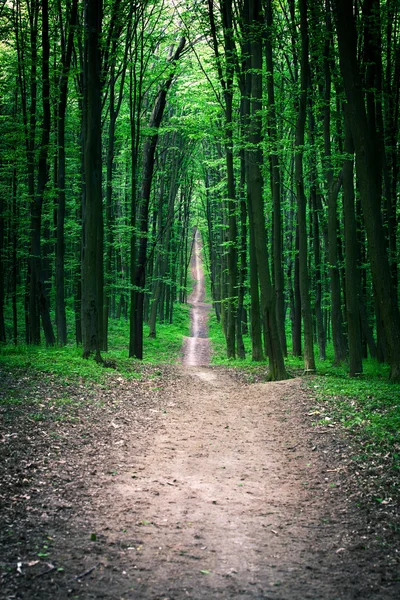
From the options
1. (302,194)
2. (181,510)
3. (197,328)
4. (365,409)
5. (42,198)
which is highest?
(42,198)

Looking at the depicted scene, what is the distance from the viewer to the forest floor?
3.68 m

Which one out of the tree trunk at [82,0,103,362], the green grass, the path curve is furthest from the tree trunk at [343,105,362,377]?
the path curve

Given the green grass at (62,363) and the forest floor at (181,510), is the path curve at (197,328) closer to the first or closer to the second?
the green grass at (62,363)

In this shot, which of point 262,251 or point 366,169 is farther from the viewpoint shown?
point 262,251

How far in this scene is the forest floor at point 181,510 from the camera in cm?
368

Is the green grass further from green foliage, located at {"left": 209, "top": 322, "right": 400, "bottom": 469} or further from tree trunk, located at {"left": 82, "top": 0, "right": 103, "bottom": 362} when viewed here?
green foliage, located at {"left": 209, "top": 322, "right": 400, "bottom": 469}

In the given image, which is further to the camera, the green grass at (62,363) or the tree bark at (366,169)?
the green grass at (62,363)

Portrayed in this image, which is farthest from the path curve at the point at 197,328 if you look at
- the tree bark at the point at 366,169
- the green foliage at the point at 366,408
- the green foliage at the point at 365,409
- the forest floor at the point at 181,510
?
the forest floor at the point at 181,510

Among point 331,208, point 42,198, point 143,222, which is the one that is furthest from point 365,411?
point 42,198

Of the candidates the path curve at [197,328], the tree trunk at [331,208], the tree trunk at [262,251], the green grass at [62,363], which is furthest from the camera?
the path curve at [197,328]

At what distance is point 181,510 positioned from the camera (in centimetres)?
503

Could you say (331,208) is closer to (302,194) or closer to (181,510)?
(302,194)

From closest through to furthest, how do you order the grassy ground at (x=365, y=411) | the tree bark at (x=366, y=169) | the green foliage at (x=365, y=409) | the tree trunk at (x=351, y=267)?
the grassy ground at (x=365, y=411)
the green foliage at (x=365, y=409)
the tree bark at (x=366, y=169)
the tree trunk at (x=351, y=267)

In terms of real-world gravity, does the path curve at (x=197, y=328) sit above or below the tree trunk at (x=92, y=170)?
below
